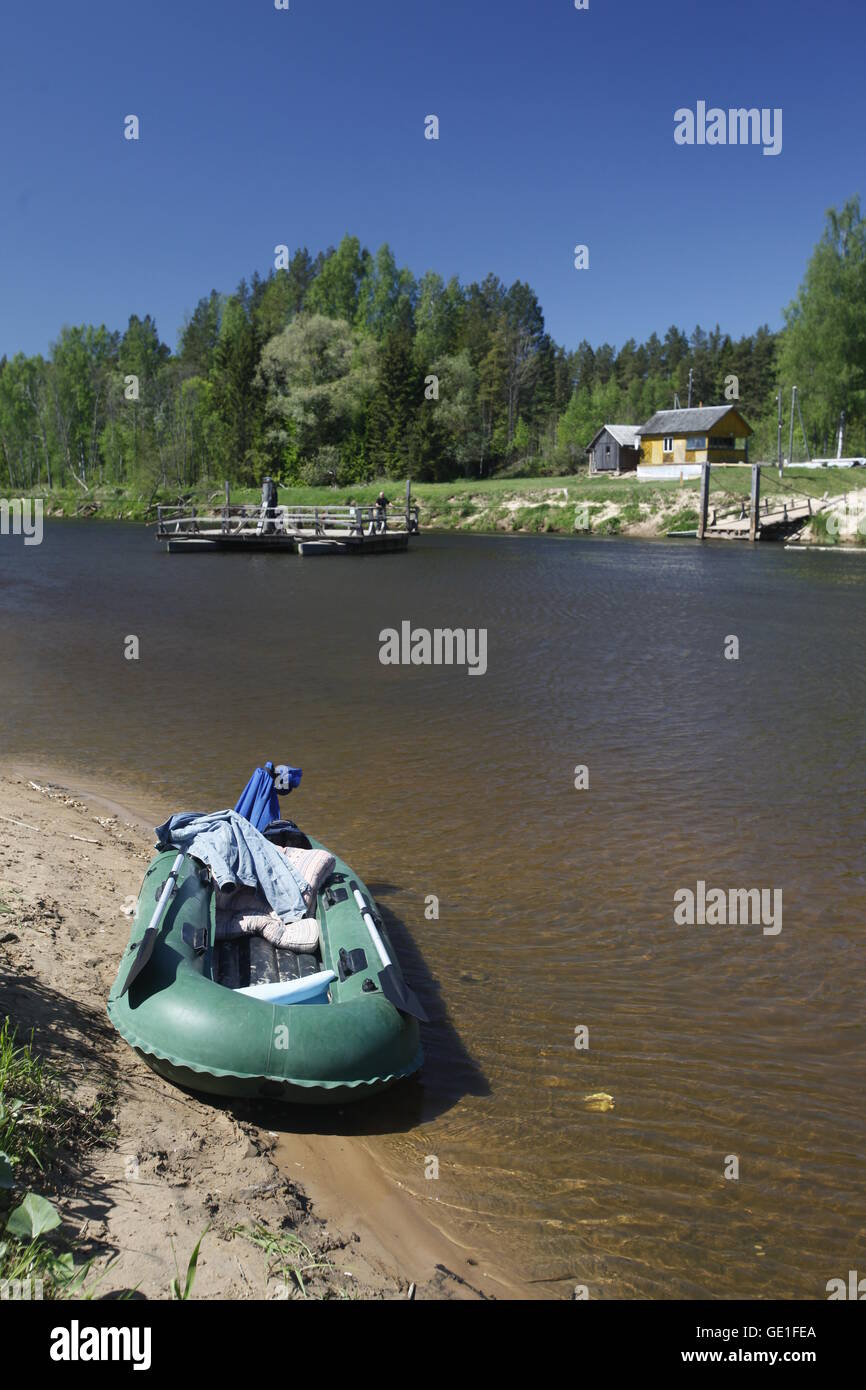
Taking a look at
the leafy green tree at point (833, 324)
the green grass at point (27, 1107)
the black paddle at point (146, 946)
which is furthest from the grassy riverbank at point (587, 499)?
the green grass at point (27, 1107)

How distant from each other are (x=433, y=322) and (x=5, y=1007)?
8831 centimetres

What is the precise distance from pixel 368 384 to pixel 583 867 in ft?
226

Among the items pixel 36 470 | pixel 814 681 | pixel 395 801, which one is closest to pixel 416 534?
pixel 814 681

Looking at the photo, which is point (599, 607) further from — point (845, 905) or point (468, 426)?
point (468, 426)

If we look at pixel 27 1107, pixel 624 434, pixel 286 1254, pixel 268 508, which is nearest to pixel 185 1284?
pixel 286 1254

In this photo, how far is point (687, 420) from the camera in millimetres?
66375

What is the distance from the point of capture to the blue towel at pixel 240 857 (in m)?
6.72

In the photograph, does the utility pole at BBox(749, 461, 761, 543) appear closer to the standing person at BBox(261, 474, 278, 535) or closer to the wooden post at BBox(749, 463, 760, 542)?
the wooden post at BBox(749, 463, 760, 542)

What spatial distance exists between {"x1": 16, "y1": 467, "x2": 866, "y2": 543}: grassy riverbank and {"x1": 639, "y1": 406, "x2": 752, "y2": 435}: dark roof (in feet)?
16.0

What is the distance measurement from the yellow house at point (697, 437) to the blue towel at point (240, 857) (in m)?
61.6

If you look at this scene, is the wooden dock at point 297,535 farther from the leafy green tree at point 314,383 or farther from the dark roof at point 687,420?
the dark roof at point 687,420

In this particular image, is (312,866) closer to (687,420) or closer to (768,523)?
(768,523)
